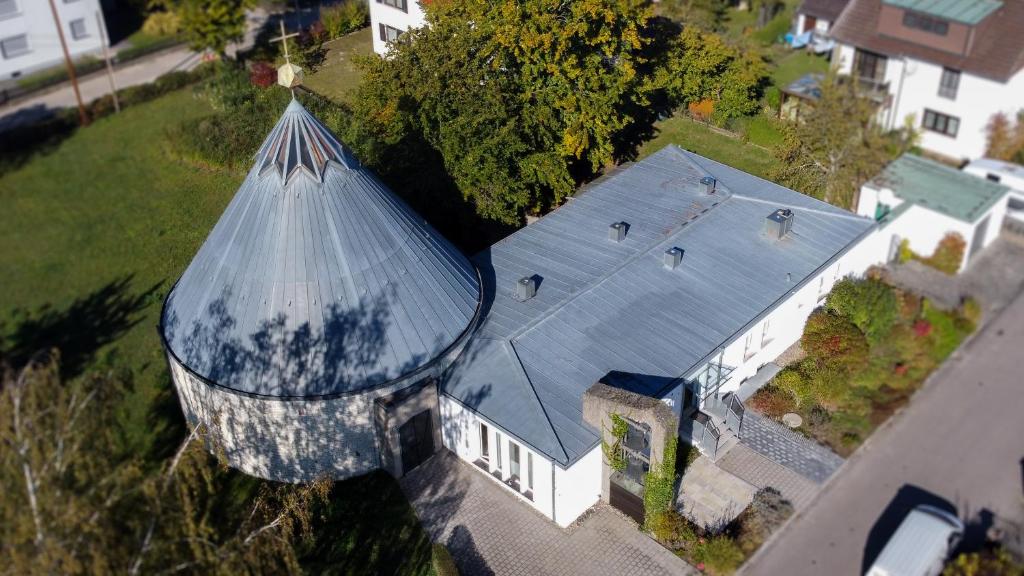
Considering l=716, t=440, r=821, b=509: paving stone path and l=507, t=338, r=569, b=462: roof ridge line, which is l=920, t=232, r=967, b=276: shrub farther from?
l=507, t=338, r=569, b=462: roof ridge line

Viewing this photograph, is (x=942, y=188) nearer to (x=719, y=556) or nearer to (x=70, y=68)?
(x=719, y=556)

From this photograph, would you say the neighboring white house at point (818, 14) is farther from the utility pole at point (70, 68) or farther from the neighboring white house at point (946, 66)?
the utility pole at point (70, 68)

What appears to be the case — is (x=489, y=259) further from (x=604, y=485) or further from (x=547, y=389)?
(x=604, y=485)

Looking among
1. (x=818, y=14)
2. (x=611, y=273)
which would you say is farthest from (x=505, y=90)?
(x=818, y=14)

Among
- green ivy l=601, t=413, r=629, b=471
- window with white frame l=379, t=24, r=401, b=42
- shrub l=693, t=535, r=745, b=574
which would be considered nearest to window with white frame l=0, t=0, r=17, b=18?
window with white frame l=379, t=24, r=401, b=42

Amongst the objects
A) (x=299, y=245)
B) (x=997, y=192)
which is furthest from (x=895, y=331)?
(x=299, y=245)

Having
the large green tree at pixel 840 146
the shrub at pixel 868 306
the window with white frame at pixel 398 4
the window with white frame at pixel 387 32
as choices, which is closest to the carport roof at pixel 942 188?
the large green tree at pixel 840 146

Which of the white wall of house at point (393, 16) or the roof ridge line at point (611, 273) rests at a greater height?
the white wall of house at point (393, 16)
